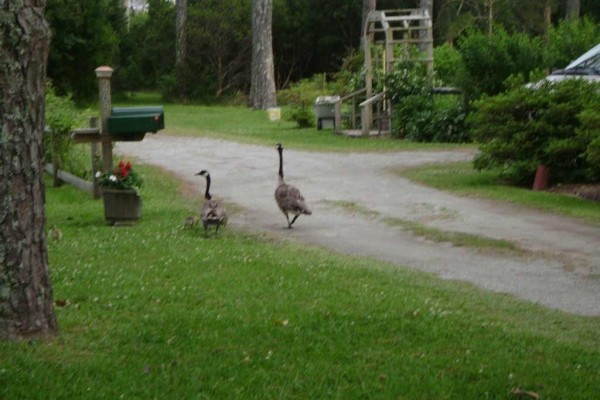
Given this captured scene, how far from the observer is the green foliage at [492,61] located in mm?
24844

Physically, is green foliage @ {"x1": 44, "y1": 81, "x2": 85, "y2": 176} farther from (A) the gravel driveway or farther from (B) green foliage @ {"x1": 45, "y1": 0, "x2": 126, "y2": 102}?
(B) green foliage @ {"x1": 45, "y1": 0, "x2": 126, "y2": 102}

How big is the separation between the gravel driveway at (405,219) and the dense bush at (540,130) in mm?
1545

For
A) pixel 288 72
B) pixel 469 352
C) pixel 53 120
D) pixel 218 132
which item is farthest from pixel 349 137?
pixel 288 72

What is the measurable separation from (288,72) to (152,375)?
49.4 metres

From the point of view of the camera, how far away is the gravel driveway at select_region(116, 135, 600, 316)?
11.1 m

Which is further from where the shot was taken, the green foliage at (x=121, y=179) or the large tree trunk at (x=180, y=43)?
the large tree trunk at (x=180, y=43)

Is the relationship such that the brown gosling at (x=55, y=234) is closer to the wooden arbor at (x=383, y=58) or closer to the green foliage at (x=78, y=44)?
the wooden arbor at (x=383, y=58)

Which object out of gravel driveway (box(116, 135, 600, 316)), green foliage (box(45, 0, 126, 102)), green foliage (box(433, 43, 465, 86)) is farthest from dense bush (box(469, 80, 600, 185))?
green foliage (box(45, 0, 126, 102))

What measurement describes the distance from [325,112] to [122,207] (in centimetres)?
1697

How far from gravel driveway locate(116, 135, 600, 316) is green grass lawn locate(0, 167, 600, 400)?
0.76 m

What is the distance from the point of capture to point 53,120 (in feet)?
64.3

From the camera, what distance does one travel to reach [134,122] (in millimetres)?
16078

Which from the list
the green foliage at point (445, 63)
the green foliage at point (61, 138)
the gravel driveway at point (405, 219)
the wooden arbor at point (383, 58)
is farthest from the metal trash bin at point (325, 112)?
the green foliage at point (61, 138)

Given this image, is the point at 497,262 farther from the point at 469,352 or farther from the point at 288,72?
the point at 288,72
